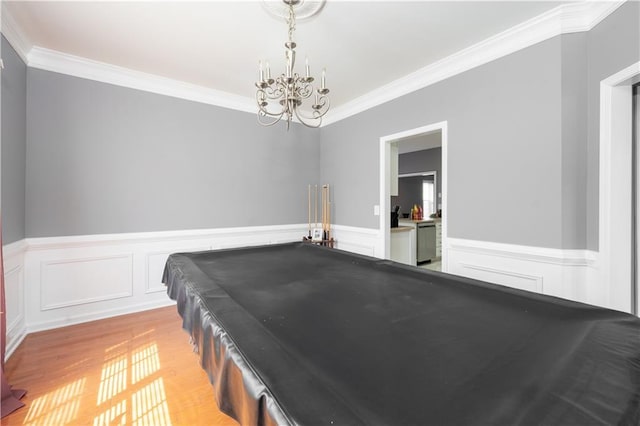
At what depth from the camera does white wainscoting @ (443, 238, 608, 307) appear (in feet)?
6.72

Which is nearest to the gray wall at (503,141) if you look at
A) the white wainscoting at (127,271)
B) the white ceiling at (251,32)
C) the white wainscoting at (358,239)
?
the white wainscoting at (127,271)

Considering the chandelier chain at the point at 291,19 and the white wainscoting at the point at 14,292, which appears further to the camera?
the white wainscoting at the point at 14,292

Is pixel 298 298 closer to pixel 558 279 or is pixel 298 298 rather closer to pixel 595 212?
pixel 558 279

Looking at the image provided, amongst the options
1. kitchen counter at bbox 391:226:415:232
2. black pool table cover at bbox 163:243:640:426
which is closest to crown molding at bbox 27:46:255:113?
black pool table cover at bbox 163:243:640:426

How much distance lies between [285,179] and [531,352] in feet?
12.0

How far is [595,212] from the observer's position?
2002mm

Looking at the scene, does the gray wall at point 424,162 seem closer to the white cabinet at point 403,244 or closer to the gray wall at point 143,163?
the white cabinet at point 403,244

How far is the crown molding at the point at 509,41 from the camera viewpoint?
1993mm

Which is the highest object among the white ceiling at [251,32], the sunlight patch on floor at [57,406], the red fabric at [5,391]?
the white ceiling at [251,32]

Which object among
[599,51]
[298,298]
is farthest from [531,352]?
[599,51]

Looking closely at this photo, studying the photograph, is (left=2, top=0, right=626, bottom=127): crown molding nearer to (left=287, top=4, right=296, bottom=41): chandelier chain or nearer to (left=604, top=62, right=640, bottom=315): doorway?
(left=604, top=62, right=640, bottom=315): doorway

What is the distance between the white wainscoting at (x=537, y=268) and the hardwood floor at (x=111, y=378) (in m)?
2.30

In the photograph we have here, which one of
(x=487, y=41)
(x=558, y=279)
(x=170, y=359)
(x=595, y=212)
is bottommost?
(x=170, y=359)

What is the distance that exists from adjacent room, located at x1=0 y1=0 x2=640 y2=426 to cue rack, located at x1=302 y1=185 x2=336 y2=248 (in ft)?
1.55
